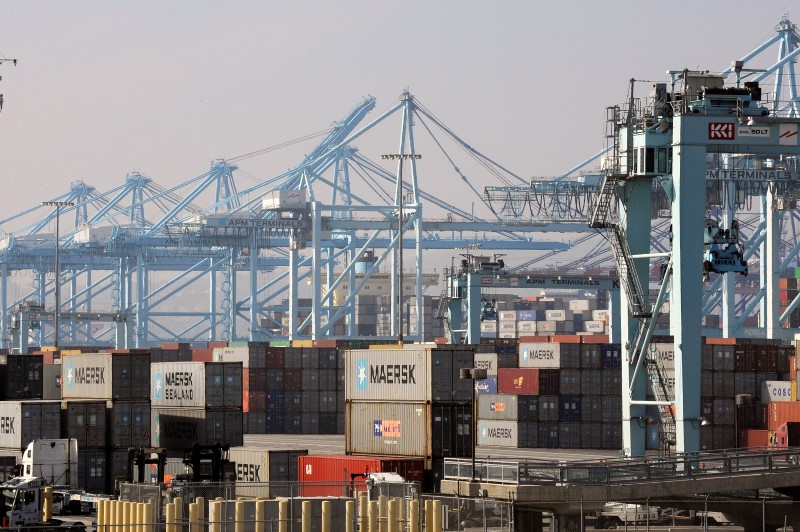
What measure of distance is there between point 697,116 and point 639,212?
4446mm

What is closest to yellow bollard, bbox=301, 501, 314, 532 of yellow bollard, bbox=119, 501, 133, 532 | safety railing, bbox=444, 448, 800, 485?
yellow bollard, bbox=119, 501, 133, 532

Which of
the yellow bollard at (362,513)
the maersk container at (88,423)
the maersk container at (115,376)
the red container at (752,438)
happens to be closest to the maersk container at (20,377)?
the maersk container at (115,376)

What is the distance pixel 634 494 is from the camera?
40.5 metres

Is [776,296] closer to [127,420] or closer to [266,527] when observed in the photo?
[127,420]

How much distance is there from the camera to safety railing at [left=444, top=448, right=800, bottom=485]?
39.8 meters

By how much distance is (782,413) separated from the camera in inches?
2781

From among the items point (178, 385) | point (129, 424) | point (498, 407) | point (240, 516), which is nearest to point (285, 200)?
point (498, 407)

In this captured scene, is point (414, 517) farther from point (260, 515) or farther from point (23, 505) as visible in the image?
point (23, 505)

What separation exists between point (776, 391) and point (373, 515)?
41.7m

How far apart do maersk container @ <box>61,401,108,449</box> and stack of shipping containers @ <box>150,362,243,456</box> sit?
2.89 m

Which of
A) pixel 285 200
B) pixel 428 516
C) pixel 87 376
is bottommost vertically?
pixel 428 516

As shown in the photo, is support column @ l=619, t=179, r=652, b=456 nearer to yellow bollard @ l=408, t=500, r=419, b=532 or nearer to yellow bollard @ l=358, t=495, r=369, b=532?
yellow bollard @ l=358, t=495, r=369, b=532

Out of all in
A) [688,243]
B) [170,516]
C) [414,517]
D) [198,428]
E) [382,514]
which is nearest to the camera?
[414,517]

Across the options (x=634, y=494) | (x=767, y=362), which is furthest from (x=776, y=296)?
(x=634, y=494)
